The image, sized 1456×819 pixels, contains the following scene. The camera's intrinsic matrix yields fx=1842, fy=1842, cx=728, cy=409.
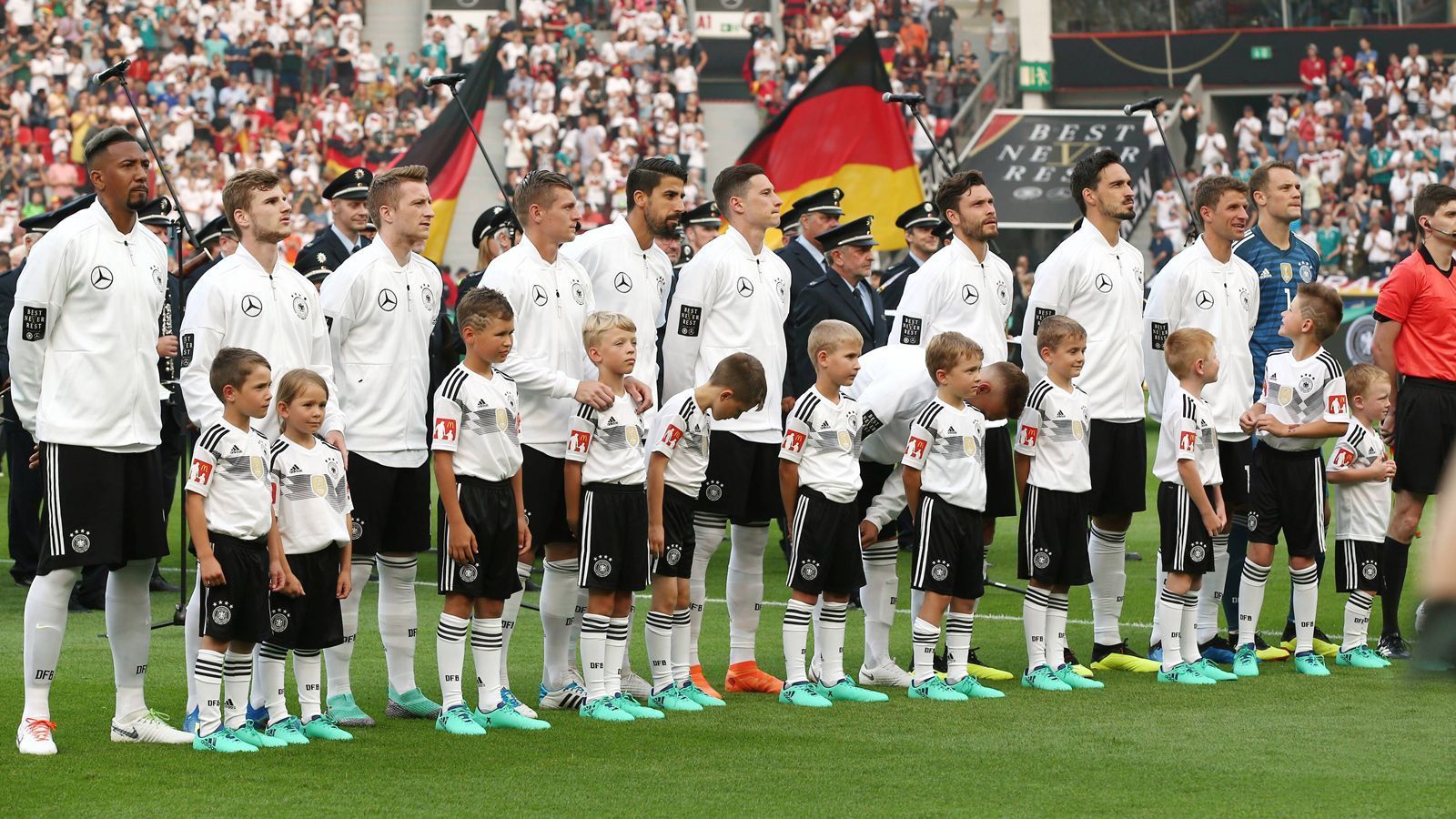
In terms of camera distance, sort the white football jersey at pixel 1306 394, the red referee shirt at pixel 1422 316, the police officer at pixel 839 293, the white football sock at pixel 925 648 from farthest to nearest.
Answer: the police officer at pixel 839 293
the red referee shirt at pixel 1422 316
the white football jersey at pixel 1306 394
the white football sock at pixel 925 648

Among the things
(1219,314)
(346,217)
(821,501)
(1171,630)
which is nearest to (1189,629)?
(1171,630)

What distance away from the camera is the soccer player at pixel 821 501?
26.5 ft

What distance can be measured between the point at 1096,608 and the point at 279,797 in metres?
4.61

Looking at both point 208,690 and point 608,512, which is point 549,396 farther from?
point 208,690

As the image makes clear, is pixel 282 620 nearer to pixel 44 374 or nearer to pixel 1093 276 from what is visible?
pixel 44 374

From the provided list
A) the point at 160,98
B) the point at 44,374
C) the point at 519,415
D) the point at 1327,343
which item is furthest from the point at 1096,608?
the point at 160,98

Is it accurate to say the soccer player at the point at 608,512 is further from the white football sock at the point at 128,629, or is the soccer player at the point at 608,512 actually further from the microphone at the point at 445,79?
the microphone at the point at 445,79

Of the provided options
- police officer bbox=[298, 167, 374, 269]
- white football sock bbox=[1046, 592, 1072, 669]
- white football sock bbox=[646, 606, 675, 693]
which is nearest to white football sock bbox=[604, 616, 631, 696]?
white football sock bbox=[646, 606, 675, 693]

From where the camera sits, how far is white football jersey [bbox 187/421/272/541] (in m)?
6.69

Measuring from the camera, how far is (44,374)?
6836mm

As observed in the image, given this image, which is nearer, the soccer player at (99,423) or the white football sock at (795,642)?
the soccer player at (99,423)

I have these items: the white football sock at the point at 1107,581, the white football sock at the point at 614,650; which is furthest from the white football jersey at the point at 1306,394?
the white football sock at the point at 614,650

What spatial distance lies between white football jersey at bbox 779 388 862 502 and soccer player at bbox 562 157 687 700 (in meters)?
0.69

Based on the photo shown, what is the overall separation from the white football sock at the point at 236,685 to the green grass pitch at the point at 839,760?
9.1 inches
